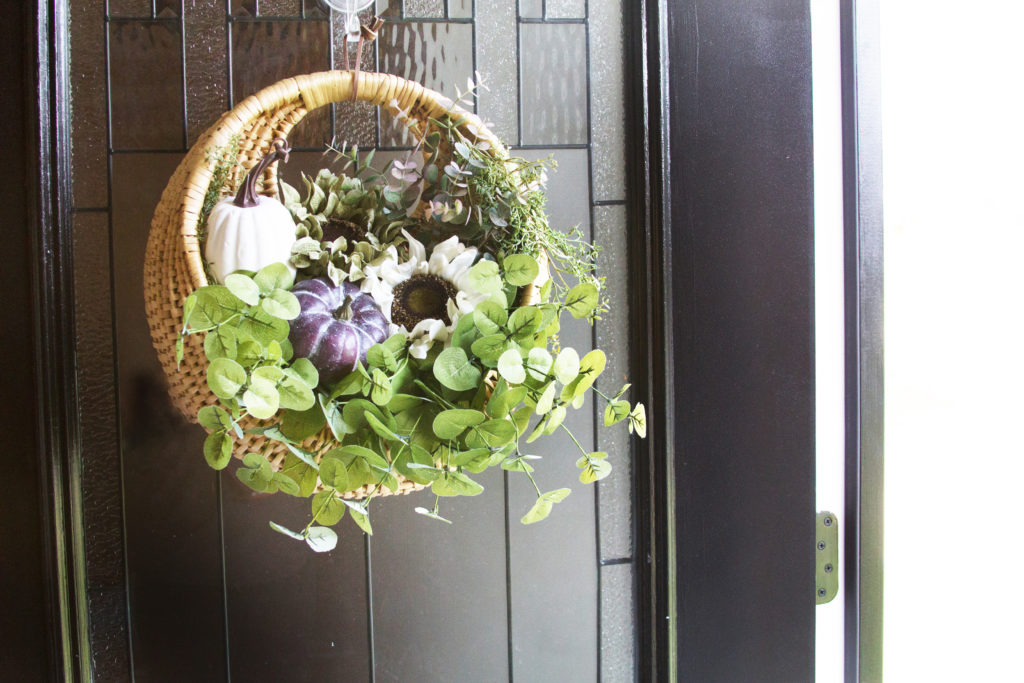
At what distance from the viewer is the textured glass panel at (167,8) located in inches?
38.2

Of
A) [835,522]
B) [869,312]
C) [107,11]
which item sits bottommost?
[835,522]

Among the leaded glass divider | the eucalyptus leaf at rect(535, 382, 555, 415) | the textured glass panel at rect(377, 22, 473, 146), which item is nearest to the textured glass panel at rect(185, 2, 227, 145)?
the leaded glass divider

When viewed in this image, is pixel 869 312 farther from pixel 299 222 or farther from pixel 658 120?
pixel 299 222

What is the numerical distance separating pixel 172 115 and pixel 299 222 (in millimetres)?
367

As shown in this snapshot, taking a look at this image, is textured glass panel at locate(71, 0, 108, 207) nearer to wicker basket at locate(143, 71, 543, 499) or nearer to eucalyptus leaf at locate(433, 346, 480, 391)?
wicker basket at locate(143, 71, 543, 499)

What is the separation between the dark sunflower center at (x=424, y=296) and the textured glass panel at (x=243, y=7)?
535mm

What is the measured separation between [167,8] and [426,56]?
1.23 feet

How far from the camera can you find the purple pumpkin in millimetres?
682

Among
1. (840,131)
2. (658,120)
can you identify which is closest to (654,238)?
(658,120)

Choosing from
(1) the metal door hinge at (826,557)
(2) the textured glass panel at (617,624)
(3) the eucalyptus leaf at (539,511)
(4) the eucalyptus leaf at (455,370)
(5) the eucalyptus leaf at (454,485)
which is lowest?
(2) the textured glass panel at (617,624)

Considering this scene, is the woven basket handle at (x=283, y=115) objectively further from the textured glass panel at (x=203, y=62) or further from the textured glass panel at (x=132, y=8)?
the textured glass panel at (x=132, y=8)

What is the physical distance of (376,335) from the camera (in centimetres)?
72

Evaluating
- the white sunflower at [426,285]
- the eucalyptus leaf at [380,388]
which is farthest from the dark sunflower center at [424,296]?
the eucalyptus leaf at [380,388]

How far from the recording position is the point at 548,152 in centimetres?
104
